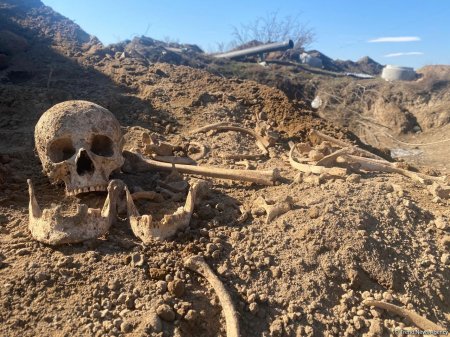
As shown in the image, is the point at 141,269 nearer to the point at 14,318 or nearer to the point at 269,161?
the point at 14,318

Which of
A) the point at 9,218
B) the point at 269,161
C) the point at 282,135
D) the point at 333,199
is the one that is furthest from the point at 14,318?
the point at 282,135

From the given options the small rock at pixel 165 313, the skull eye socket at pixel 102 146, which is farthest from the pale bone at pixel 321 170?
the small rock at pixel 165 313

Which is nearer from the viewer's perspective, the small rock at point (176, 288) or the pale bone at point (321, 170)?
the small rock at point (176, 288)

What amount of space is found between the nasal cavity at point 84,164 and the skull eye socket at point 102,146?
212 millimetres

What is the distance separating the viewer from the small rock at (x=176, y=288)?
2.31 metres

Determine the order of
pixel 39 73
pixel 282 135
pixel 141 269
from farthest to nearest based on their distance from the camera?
pixel 39 73
pixel 282 135
pixel 141 269

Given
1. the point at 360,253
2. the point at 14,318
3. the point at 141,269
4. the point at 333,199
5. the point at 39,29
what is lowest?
the point at 14,318

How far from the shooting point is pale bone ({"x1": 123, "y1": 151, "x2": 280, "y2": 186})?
3680mm

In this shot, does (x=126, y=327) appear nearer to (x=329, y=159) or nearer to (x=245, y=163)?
(x=245, y=163)

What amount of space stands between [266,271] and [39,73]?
279 inches

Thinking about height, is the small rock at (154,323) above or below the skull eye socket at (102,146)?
below

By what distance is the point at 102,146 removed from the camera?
3557 millimetres

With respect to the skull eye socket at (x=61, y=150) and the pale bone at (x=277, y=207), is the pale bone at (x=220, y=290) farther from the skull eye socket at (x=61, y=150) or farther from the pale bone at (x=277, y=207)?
the skull eye socket at (x=61, y=150)

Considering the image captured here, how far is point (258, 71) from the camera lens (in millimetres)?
14789
